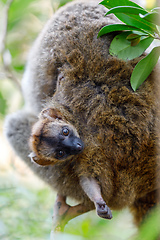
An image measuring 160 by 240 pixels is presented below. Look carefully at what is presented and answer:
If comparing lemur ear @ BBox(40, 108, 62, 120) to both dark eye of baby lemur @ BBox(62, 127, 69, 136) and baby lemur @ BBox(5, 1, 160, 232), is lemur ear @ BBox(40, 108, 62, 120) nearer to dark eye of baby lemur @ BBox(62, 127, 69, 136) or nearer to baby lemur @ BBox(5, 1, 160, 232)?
baby lemur @ BBox(5, 1, 160, 232)

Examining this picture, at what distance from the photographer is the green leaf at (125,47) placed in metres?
2.17

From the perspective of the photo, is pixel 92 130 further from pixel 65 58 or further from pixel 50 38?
pixel 50 38

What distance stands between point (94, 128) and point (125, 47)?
0.68 metres

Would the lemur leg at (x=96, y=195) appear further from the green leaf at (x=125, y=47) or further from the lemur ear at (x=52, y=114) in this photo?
the green leaf at (x=125, y=47)

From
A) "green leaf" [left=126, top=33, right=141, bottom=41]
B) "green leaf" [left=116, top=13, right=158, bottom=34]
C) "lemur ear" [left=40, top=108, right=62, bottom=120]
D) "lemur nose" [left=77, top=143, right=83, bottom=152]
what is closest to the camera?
"green leaf" [left=116, top=13, right=158, bottom=34]

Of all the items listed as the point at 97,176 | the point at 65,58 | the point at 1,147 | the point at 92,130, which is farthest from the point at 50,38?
the point at 1,147

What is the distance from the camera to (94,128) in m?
→ 2.51

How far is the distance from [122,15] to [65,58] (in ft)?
2.72

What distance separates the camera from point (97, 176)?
2480mm

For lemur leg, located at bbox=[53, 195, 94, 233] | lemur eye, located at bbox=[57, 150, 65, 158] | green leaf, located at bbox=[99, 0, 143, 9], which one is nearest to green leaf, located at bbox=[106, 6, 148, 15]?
green leaf, located at bbox=[99, 0, 143, 9]

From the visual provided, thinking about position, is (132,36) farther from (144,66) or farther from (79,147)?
(79,147)

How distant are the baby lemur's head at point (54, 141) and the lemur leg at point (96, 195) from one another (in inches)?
9.7

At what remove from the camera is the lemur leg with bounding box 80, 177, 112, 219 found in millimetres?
2076

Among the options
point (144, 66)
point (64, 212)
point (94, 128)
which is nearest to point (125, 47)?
point (144, 66)
